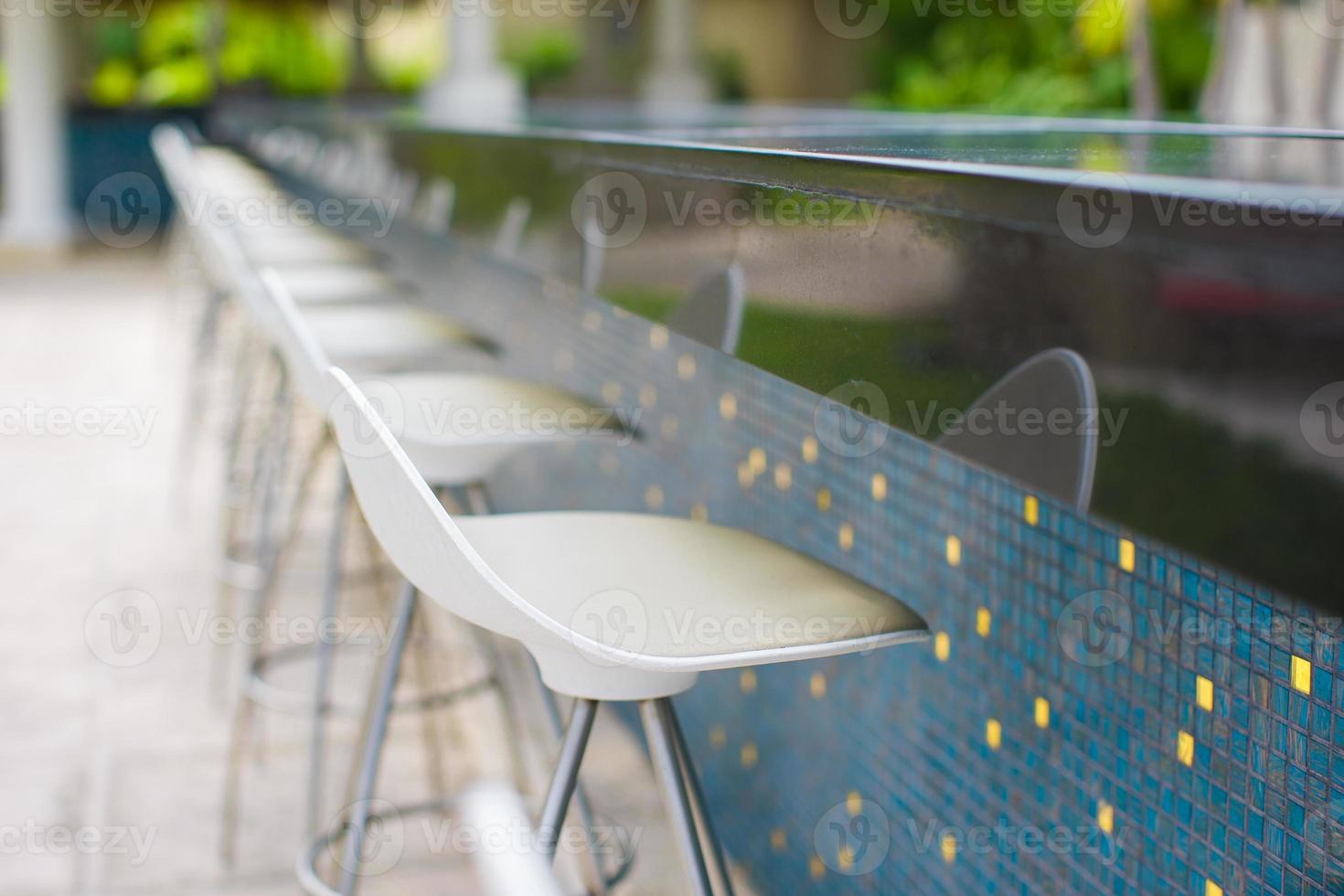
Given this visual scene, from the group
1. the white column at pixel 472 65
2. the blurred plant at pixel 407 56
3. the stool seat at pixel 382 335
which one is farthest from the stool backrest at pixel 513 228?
the blurred plant at pixel 407 56

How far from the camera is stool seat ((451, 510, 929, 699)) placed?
3.31ft

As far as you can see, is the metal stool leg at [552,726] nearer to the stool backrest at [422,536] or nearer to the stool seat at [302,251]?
the stool backrest at [422,536]

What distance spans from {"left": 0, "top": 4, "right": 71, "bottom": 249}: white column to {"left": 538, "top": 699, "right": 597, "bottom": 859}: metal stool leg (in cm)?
986

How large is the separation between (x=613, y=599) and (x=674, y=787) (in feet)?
0.48

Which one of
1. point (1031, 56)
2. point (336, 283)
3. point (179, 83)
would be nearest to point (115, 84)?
point (179, 83)

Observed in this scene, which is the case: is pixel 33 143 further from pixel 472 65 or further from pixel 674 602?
pixel 674 602

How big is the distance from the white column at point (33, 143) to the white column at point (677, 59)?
5075mm

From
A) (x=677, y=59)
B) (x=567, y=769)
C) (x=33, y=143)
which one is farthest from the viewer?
(x=677, y=59)

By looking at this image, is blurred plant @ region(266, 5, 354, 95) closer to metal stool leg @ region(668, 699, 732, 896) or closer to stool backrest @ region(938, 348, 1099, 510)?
metal stool leg @ region(668, 699, 732, 896)

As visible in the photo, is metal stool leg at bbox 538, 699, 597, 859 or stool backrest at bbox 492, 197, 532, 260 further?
stool backrest at bbox 492, 197, 532, 260

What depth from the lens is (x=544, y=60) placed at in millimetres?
14547

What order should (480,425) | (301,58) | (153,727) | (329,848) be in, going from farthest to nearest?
(301,58) < (153,727) < (329,848) < (480,425)

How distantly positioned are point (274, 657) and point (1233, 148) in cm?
176

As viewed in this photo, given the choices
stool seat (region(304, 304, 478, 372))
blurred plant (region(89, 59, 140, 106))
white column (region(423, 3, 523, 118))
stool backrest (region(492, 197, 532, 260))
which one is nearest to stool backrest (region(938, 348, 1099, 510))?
stool backrest (region(492, 197, 532, 260))
